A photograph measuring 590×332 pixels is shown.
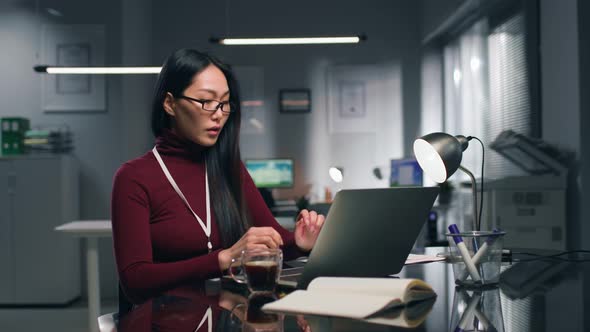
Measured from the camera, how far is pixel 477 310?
→ 1.01m

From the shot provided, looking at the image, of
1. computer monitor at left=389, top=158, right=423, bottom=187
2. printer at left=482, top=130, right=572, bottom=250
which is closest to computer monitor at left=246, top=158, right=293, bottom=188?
computer monitor at left=389, top=158, right=423, bottom=187

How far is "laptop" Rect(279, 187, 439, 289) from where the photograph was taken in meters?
1.15

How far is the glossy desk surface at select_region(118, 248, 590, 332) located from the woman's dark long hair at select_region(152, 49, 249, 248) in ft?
1.15

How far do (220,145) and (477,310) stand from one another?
978mm

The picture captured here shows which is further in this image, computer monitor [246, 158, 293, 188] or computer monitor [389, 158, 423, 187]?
computer monitor [246, 158, 293, 188]

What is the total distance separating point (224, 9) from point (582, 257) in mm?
5426

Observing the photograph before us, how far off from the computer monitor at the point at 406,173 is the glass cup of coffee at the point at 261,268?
458 centimetres

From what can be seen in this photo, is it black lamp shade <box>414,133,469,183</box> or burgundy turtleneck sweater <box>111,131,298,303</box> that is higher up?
black lamp shade <box>414,133,469,183</box>

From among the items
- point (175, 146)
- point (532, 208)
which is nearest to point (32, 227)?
point (532, 208)

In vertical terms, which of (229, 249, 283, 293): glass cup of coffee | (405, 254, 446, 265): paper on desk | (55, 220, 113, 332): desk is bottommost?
(55, 220, 113, 332): desk

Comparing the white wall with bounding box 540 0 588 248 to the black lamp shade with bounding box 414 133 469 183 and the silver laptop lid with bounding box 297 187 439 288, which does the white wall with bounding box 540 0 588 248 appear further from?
the silver laptop lid with bounding box 297 187 439 288

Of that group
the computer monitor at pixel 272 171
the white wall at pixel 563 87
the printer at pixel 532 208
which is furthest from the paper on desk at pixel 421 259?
the computer monitor at pixel 272 171

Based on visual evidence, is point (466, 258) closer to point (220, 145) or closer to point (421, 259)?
point (421, 259)

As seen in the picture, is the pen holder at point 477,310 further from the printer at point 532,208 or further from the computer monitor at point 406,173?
the computer monitor at point 406,173
